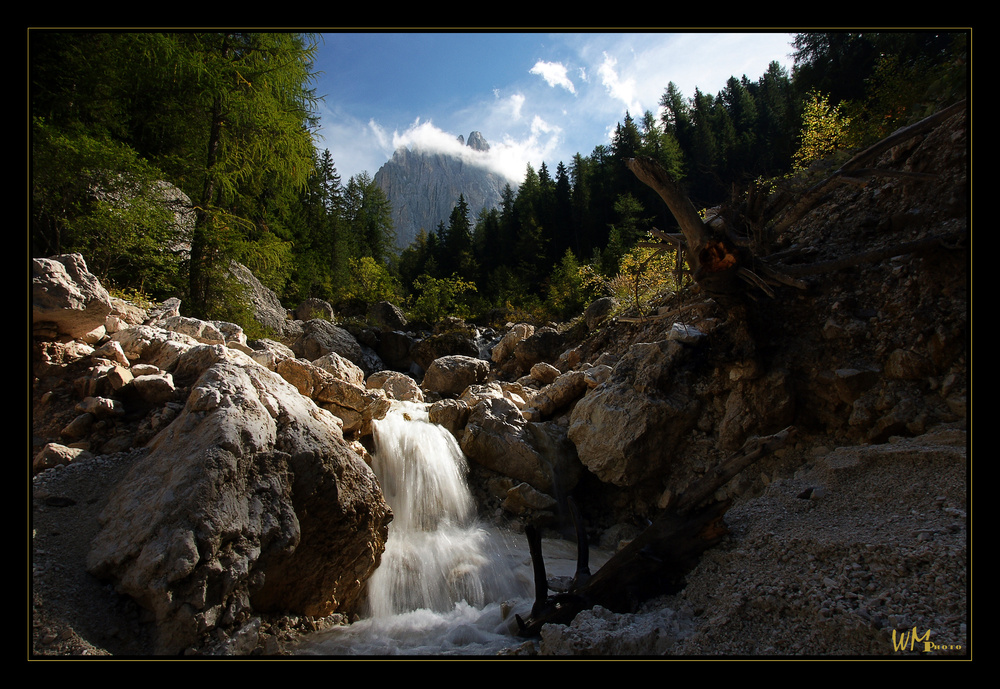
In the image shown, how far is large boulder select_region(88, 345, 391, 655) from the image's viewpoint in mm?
2746

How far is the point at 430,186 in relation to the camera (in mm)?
130250

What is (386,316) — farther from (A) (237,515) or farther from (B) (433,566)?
(A) (237,515)

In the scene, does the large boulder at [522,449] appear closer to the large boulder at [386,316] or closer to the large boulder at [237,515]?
the large boulder at [237,515]

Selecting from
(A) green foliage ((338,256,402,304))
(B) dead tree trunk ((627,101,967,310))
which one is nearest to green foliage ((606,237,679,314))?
(B) dead tree trunk ((627,101,967,310))

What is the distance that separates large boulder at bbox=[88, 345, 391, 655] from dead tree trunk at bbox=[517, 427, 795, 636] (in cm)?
195

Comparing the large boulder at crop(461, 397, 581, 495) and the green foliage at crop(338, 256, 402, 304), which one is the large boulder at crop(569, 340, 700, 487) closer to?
the large boulder at crop(461, 397, 581, 495)

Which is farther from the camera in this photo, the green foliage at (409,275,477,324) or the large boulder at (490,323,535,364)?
the green foliage at (409,275,477,324)

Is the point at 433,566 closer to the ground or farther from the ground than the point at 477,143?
closer to the ground

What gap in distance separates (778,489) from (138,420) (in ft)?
23.8

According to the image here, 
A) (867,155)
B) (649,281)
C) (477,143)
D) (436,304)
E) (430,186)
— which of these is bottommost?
(649,281)

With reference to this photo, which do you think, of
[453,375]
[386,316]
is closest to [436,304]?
[386,316]

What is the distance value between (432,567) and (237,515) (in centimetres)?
329

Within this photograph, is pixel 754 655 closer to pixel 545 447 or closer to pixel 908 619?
pixel 908 619
